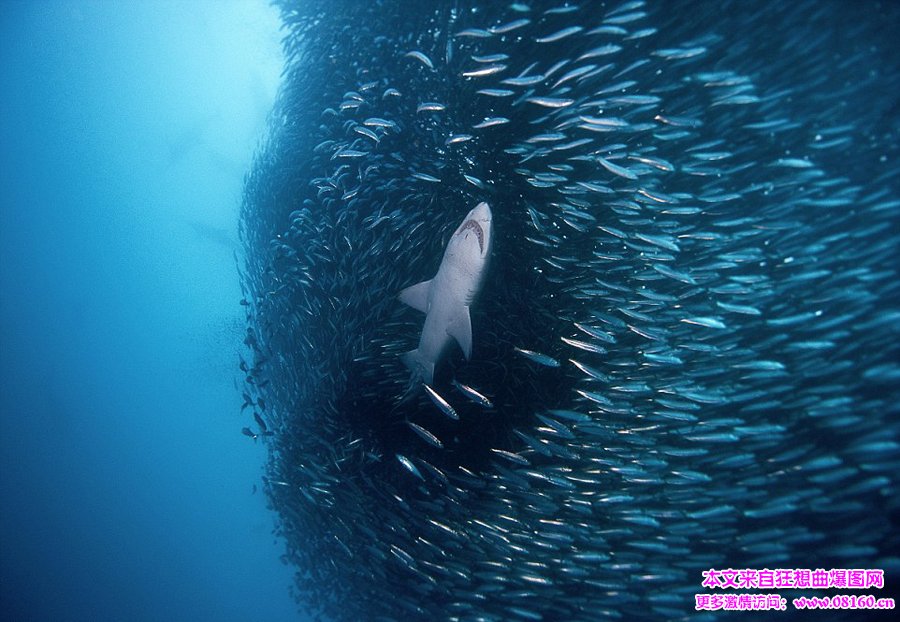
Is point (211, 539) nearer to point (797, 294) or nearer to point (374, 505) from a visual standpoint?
point (374, 505)

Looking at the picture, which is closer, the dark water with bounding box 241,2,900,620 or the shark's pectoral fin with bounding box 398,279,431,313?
the dark water with bounding box 241,2,900,620

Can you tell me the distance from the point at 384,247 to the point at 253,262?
675cm

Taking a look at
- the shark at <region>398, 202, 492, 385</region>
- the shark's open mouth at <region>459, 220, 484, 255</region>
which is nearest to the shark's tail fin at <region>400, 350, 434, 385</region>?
the shark at <region>398, 202, 492, 385</region>

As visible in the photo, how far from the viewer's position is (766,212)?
15.4 feet

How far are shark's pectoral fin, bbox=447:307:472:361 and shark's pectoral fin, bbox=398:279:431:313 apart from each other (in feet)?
2.00

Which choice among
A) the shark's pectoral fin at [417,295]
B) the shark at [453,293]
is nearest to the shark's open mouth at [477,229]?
the shark at [453,293]

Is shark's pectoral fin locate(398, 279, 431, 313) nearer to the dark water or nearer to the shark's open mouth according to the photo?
the dark water

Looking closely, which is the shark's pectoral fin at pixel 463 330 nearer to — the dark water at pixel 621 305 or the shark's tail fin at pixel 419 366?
the dark water at pixel 621 305

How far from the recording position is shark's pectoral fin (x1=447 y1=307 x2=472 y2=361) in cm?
555

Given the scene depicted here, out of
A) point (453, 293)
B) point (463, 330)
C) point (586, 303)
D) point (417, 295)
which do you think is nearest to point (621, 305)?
point (586, 303)

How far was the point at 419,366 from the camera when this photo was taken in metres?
6.43

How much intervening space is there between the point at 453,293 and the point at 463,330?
63 centimetres

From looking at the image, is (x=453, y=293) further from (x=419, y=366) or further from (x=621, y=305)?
(x=621, y=305)

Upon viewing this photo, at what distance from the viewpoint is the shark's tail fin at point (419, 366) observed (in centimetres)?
632
